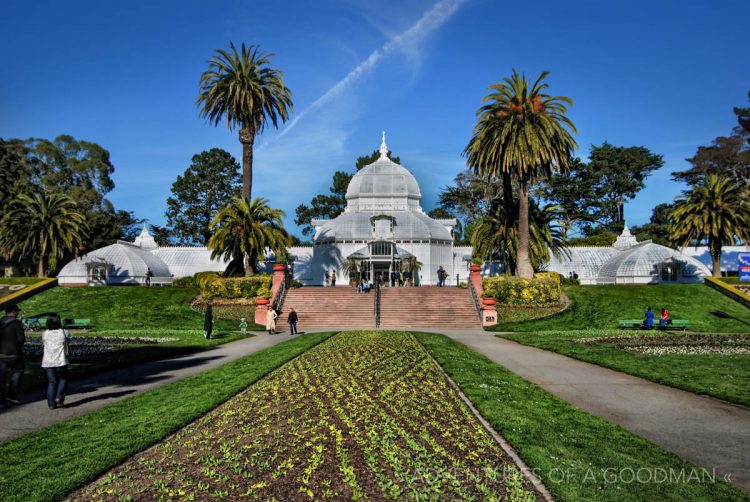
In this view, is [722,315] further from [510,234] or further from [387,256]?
[387,256]

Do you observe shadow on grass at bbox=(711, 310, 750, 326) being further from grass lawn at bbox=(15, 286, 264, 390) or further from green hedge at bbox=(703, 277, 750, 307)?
grass lawn at bbox=(15, 286, 264, 390)

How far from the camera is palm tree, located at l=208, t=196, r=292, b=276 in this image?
3959cm

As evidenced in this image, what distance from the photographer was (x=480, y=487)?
643cm

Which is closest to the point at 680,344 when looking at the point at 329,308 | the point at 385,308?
the point at 385,308

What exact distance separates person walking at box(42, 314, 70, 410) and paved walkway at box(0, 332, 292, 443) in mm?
272

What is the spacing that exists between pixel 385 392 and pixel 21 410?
23.4 ft

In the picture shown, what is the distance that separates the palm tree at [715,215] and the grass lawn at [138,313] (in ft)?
109

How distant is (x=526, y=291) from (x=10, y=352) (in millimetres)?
30927

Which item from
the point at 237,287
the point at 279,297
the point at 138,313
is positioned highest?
the point at 237,287

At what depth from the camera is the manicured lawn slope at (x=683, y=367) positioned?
40.6ft

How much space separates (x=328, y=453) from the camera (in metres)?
7.75

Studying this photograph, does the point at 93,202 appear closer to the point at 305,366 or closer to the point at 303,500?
the point at 305,366

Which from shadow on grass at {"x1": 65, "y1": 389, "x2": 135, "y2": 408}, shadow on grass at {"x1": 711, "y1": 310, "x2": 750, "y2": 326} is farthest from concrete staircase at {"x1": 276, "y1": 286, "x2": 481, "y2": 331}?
shadow on grass at {"x1": 65, "y1": 389, "x2": 135, "y2": 408}

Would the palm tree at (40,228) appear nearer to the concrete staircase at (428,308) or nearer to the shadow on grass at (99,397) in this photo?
the concrete staircase at (428,308)
